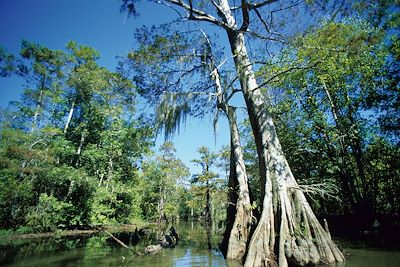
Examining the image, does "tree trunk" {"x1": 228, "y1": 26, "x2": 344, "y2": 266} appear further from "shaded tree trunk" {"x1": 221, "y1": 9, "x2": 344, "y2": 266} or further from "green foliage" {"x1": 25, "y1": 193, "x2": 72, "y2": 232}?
"green foliage" {"x1": 25, "y1": 193, "x2": 72, "y2": 232}

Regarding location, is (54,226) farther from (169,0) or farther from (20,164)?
(169,0)

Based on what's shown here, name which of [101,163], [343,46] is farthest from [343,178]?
[101,163]

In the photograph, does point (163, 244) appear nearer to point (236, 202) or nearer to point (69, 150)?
point (236, 202)

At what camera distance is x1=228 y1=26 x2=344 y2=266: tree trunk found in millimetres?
5520

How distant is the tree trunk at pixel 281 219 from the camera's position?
5.52 metres

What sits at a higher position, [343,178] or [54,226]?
[343,178]

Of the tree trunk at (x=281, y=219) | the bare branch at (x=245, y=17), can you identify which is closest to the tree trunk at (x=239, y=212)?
the tree trunk at (x=281, y=219)

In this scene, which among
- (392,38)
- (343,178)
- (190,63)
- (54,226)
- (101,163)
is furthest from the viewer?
(101,163)

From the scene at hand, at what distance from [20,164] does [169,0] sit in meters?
11.6

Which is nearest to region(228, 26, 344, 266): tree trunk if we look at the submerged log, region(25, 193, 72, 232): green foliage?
the submerged log

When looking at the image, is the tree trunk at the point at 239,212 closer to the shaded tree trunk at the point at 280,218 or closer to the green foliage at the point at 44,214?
the shaded tree trunk at the point at 280,218

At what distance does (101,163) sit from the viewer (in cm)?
1939

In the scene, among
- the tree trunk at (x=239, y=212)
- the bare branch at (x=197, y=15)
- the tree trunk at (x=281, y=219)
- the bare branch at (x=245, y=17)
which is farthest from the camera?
the bare branch at (x=197, y=15)

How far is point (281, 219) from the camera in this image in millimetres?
6082
